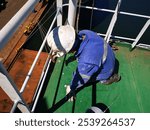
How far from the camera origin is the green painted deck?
3.35 m

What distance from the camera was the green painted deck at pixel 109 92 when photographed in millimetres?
3350

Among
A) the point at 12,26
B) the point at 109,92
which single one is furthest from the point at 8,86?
the point at 109,92

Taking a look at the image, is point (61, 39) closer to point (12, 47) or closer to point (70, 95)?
point (70, 95)

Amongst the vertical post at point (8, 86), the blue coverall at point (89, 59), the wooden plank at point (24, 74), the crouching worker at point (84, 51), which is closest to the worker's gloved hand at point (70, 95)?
the crouching worker at point (84, 51)

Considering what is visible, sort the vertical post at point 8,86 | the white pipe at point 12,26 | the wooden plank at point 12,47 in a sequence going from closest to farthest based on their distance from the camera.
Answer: the white pipe at point 12,26, the vertical post at point 8,86, the wooden plank at point 12,47

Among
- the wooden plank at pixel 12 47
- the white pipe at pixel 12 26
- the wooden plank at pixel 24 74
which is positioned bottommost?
the wooden plank at pixel 24 74

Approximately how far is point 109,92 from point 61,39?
1.53 m

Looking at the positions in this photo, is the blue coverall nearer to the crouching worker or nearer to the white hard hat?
the crouching worker

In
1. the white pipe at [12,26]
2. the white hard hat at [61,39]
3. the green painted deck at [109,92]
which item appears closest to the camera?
the white pipe at [12,26]

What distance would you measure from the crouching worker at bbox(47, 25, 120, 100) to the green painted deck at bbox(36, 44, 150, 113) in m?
0.19

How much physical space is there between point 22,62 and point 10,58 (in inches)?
9.6

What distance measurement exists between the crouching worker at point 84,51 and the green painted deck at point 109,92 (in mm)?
193

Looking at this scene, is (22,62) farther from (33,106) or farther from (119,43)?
(119,43)

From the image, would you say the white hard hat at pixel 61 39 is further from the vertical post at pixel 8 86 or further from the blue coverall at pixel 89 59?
the vertical post at pixel 8 86
